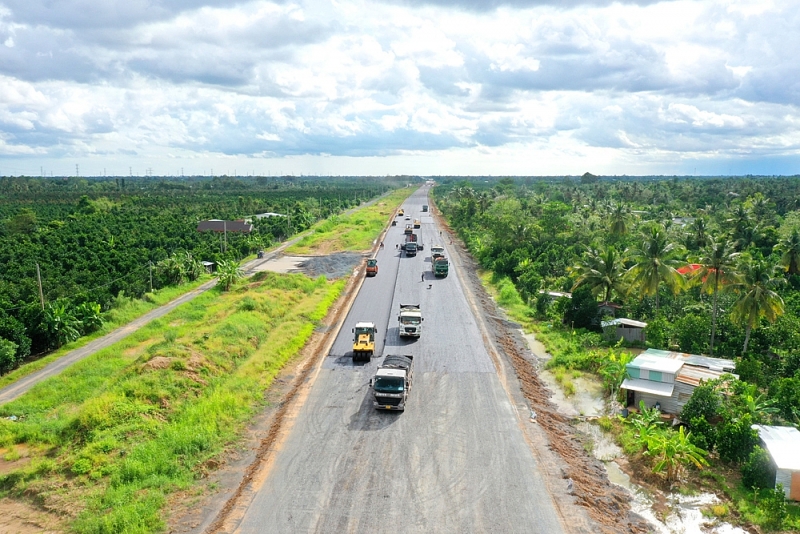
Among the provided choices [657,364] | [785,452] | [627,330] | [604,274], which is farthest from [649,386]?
[604,274]

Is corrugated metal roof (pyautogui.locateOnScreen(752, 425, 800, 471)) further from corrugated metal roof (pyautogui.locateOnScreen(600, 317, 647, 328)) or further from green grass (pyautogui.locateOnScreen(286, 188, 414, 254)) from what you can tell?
green grass (pyautogui.locateOnScreen(286, 188, 414, 254))

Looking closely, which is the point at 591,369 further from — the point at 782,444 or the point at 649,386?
the point at 782,444

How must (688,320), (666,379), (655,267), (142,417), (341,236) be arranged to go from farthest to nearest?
(341,236)
(655,267)
(688,320)
(666,379)
(142,417)

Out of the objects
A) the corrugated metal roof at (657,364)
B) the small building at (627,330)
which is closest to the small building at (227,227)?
the small building at (627,330)

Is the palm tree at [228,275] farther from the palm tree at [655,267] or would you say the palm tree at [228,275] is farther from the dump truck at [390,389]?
the palm tree at [655,267]

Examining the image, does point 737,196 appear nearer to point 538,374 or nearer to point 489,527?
point 538,374
